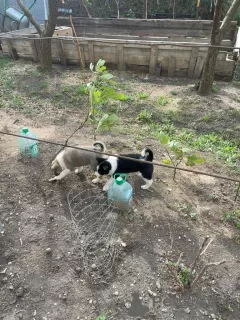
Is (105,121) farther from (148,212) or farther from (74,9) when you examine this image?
(74,9)

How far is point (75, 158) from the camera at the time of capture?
3.95 meters

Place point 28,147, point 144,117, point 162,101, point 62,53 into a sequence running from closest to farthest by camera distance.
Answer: point 28,147 < point 144,117 < point 162,101 < point 62,53

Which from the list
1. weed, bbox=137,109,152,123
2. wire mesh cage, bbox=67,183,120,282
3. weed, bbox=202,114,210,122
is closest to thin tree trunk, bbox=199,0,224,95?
weed, bbox=202,114,210,122

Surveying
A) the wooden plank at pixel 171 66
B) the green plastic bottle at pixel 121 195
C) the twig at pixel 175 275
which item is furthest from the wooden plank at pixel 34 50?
the twig at pixel 175 275

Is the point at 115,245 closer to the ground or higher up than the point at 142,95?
closer to the ground

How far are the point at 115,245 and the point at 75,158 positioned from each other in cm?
138

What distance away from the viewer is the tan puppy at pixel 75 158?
3.91 m

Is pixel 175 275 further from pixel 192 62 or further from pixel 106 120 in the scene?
pixel 192 62

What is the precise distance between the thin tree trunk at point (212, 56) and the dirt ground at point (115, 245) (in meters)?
1.72

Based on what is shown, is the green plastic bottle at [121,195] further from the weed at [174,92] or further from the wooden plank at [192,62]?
the wooden plank at [192,62]

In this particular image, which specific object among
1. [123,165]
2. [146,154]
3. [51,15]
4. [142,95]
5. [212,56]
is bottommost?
[142,95]

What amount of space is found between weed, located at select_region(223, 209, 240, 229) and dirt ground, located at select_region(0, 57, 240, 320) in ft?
0.27

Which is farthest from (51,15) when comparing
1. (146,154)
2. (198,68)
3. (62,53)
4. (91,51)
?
(146,154)

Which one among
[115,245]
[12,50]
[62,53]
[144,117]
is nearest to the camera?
[115,245]
